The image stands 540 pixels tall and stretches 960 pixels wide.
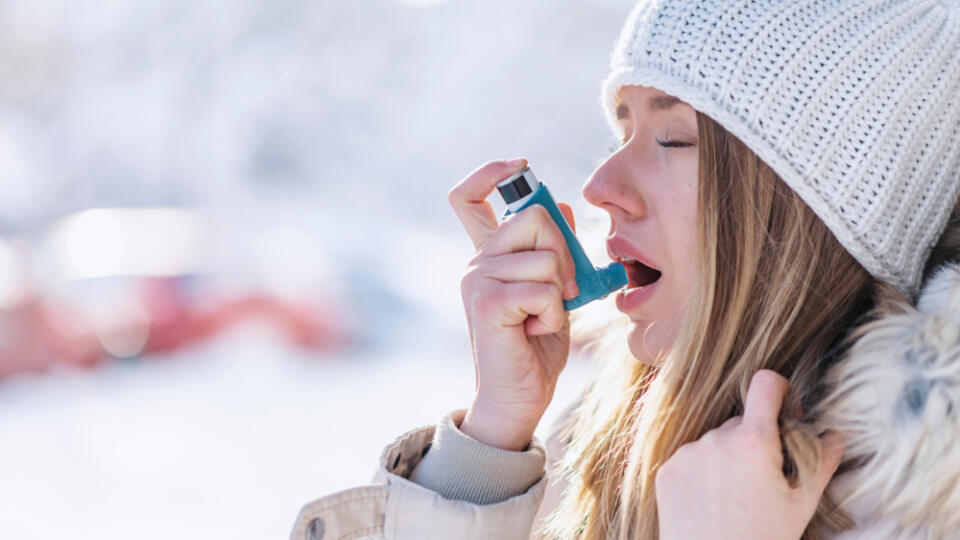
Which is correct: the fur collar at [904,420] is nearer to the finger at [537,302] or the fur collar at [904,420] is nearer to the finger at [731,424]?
the finger at [731,424]

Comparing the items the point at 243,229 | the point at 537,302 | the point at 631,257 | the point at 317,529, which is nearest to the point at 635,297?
the point at 631,257

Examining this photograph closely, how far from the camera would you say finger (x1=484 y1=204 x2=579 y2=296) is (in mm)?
878

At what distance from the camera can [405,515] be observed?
96 cm

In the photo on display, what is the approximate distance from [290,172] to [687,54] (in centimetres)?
424

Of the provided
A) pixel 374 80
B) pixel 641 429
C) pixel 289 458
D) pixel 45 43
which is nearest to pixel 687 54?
pixel 641 429

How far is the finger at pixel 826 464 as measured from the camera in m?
0.73

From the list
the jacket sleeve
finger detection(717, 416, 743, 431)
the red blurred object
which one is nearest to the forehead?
finger detection(717, 416, 743, 431)

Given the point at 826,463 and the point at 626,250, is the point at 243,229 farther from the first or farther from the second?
the point at 826,463

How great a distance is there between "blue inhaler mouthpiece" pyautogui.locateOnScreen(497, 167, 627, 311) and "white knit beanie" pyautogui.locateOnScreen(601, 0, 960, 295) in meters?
0.17

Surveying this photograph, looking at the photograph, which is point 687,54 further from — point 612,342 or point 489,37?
point 489,37

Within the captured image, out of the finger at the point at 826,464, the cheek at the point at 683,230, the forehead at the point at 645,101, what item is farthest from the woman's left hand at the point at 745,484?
the forehead at the point at 645,101

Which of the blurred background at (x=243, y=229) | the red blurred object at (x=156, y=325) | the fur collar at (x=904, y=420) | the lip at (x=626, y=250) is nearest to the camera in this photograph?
the fur collar at (x=904, y=420)

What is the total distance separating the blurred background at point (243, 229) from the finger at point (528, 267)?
155 centimetres

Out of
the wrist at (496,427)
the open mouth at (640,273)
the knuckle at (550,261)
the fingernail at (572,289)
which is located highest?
the knuckle at (550,261)
